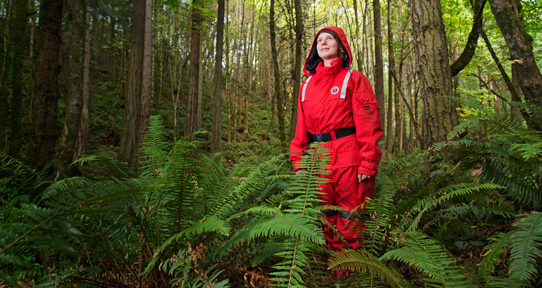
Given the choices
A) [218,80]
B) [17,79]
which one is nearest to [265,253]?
[17,79]

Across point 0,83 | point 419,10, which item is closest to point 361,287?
point 419,10

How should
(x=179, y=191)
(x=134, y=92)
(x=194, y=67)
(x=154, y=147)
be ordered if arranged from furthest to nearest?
(x=194, y=67), (x=134, y=92), (x=154, y=147), (x=179, y=191)

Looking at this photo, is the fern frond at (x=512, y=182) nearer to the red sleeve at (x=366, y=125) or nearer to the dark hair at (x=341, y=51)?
the red sleeve at (x=366, y=125)

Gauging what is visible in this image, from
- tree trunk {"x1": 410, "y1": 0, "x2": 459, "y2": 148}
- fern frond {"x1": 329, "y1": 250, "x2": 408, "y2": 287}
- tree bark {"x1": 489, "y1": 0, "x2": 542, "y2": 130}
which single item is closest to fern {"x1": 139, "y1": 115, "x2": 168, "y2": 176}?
fern frond {"x1": 329, "y1": 250, "x2": 408, "y2": 287}

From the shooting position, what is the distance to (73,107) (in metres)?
5.35

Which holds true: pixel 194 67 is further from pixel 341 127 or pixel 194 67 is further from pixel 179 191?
pixel 179 191

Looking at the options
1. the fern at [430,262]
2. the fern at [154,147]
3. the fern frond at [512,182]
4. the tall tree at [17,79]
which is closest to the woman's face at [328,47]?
the fern frond at [512,182]

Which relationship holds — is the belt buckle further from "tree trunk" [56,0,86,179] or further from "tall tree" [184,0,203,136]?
"tall tree" [184,0,203,136]

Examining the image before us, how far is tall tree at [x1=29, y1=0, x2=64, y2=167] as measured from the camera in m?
4.75

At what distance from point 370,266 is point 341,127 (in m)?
1.38

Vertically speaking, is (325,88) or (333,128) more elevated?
(325,88)

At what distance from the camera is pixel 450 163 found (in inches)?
90.5

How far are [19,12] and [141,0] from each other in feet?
10.1

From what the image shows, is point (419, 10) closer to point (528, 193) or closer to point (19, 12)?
point (528, 193)
